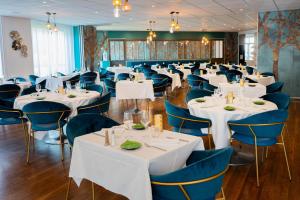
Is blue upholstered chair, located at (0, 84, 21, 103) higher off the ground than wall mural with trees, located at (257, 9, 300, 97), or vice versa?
wall mural with trees, located at (257, 9, 300, 97)

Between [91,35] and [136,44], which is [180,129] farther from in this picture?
[136,44]

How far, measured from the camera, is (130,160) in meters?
2.33

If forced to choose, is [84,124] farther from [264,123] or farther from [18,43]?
[18,43]

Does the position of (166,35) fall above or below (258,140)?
above

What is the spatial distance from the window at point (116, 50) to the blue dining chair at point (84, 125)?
1683 cm

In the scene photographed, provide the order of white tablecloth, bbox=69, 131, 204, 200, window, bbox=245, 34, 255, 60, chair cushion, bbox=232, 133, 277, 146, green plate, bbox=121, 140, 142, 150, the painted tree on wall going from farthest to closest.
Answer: window, bbox=245, 34, 255, 60, the painted tree on wall, chair cushion, bbox=232, 133, 277, 146, green plate, bbox=121, 140, 142, 150, white tablecloth, bbox=69, 131, 204, 200

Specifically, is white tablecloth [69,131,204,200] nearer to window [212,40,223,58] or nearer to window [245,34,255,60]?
window [212,40,223,58]

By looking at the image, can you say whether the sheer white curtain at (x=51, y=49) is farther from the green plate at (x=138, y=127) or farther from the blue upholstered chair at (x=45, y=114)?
the green plate at (x=138, y=127)

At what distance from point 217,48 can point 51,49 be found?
46.2 ft

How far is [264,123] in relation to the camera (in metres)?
3.56

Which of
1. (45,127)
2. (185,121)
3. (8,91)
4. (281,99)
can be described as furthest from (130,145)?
(8,91)

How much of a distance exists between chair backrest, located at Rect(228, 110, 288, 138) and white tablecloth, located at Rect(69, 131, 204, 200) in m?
1.09

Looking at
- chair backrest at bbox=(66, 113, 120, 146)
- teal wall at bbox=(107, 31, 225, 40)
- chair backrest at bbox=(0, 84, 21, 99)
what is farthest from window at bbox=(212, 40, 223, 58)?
chair backrest at bbox=(66, 113, 120, 146)

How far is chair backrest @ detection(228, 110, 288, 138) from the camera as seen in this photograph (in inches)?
140
